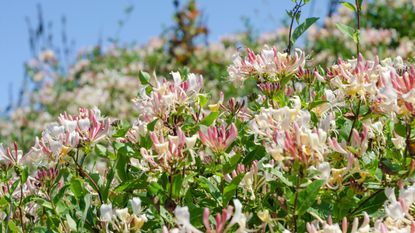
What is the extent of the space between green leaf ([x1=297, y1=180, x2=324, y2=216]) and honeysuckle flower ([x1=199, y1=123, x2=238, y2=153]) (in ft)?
0.80

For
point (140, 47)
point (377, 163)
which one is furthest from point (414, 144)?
point (140, 47)

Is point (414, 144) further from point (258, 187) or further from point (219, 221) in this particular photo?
point (219, 221)

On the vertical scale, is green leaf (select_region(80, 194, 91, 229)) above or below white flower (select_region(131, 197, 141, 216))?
below

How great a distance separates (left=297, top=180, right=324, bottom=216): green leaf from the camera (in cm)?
126

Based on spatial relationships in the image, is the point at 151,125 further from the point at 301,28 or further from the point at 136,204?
the point at 301,28

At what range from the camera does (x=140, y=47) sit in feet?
31.9

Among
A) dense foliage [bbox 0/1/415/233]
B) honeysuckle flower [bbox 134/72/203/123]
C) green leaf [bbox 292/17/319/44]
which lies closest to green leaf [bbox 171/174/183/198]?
dense foliage [bbox 0/1/415/233]

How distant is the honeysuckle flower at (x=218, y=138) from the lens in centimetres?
146

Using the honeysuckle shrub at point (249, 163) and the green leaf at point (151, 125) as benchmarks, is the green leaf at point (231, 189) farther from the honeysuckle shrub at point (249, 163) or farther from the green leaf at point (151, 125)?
the green leaf at point (151, 125)

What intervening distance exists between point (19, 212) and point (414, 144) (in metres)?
1.08

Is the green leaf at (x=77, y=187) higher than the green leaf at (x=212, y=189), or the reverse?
the green leaf at (x=77, y=187)

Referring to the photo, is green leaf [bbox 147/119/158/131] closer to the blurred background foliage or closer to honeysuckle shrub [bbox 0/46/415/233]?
honeysuckle shrub [bbox 0/46/415/233]

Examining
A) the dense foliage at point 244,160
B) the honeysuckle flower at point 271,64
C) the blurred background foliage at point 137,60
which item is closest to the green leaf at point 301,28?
the dense foliage at point 244,160

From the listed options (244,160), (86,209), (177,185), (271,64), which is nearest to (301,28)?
(271,64)
